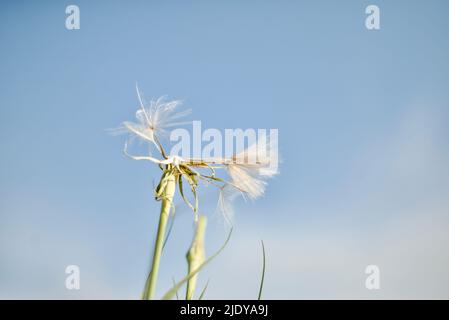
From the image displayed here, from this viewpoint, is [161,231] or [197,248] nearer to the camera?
[161,231]

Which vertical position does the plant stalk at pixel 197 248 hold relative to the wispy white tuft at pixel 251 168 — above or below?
below

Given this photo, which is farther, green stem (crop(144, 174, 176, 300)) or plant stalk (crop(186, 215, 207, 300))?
plant stalk (crop(186, 215, 207, 300))

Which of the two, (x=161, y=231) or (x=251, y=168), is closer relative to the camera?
(x=161, y=231)

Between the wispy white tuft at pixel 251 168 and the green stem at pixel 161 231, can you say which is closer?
the green stem at pixel 161 231

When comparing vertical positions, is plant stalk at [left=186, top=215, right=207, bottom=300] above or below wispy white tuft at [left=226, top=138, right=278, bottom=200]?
below

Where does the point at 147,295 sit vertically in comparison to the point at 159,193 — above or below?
below
